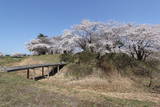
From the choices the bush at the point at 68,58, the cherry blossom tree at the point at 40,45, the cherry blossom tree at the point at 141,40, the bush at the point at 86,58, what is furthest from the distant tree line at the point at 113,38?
the cherry blossom tree at the point at 40,45

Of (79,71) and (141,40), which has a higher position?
(141,40)

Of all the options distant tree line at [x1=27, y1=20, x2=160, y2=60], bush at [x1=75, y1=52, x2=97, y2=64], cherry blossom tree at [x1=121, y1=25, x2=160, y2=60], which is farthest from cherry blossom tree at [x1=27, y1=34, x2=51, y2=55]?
cherry blossom tree at [x1=121, y1=25, x2=160, y2=60]

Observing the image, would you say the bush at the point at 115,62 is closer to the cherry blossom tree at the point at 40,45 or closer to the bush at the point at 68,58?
the bush at the point at 68,58

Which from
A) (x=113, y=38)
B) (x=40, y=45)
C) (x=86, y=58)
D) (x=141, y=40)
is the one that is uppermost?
(x=40, y=45)

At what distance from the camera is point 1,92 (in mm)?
5281

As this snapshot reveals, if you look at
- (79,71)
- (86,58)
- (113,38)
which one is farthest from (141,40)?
(79,71)

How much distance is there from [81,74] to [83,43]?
6.95m

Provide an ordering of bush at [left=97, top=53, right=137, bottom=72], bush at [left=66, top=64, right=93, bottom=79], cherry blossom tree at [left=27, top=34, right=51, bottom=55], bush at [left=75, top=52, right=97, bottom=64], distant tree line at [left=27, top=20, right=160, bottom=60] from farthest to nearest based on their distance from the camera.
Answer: cherry blossom tree at [left=27, top=34, right=51, bottom=55] < distant tree line at [left=27, top=20, right=160, bottom=60] < bush at [left=75, top=52, right=97, bottom=64] < bush at [left=97, top=53, right=137, bottom=72] < bush at [left=66, top=64, right=93, bottom=79]

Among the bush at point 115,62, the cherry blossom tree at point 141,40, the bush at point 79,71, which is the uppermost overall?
the cherry blossom tree at point 141,40

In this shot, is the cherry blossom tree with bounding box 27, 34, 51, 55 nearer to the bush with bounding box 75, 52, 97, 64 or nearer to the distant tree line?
the distant tree line

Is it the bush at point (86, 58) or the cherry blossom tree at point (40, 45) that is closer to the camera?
the bush at point (86, 58)

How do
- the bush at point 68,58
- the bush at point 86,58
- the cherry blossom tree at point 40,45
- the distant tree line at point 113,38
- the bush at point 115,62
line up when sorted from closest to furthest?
the bush at point 115,62, the bush at point 86,58, the distant tree line at point 113,38, the bush at point 68,58, the cherry blossom tree at point 40,45

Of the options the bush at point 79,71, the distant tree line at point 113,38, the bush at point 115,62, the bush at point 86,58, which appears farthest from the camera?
the distant tree line at point 113,38

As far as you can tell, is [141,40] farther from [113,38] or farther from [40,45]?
[40,45]
